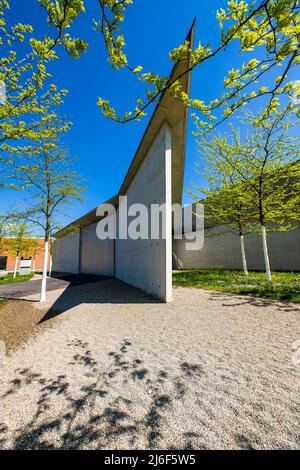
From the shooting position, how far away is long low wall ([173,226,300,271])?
12359mm

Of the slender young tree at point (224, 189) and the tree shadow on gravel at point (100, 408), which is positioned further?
the slender young tree at point (224, 189)

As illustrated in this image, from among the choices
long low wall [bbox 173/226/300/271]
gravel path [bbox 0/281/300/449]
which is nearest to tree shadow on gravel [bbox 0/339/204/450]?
gravel path [bbox 0/281/300/449]

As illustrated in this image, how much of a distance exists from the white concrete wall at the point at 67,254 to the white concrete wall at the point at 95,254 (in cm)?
162

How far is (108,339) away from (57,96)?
19.9 ft

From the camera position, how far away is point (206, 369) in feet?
8.86

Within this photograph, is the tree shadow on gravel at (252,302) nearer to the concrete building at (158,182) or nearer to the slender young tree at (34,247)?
the concrete building at (158,182)

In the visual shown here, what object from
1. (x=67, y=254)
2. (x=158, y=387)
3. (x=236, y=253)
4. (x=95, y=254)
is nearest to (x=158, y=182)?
(x=158, y=387)

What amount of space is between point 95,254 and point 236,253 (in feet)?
47.3

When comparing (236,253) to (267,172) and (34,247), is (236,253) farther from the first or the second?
(34,247)

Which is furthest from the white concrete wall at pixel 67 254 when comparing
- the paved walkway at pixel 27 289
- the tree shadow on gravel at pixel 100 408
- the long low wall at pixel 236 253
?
the tree shadow on gravel at pixel 100 408

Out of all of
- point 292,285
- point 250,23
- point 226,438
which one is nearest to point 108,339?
point 226,438

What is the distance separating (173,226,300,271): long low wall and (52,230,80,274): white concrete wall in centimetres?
1313

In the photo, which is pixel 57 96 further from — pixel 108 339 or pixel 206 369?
pixel 206 369

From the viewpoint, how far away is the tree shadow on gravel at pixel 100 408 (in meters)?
1.71
